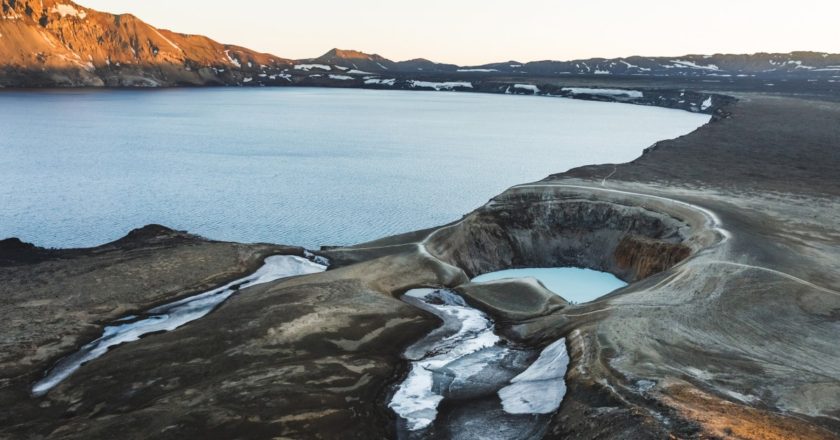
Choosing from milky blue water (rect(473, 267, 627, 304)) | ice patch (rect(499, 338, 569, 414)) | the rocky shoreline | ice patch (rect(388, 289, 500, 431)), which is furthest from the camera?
milky blue water (rect(473, 267, 627, 304))

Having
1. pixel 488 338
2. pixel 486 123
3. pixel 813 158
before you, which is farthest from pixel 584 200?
pixel 486 123

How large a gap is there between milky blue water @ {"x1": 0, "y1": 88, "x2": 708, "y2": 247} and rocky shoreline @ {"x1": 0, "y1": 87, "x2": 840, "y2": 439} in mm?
8704

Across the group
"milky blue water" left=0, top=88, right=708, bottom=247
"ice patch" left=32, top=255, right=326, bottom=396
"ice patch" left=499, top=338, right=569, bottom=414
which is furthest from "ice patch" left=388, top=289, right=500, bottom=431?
"milky blue water" left=0, top=88, right=708, bottom=247

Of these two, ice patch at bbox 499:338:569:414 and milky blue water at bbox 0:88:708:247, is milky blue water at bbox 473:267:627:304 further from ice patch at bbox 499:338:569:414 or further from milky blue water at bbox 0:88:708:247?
ice patch at bbox 499:338:569:414

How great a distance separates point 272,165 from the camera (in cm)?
7181

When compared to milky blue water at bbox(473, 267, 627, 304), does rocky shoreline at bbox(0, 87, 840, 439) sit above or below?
above

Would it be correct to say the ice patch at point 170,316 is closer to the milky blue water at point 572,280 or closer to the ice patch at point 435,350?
the ice patch at point 435,350

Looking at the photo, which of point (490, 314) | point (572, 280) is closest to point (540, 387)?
point (490, 314)

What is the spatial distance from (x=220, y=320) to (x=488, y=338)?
10.8m

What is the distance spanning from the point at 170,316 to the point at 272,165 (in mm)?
48541

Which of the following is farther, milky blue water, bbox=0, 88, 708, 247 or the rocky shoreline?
milky blue water, bbox=0, 88, 708, 247

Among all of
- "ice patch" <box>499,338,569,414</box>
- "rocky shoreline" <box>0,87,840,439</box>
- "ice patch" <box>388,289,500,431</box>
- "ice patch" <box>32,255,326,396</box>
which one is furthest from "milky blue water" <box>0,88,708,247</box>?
"ice patch" <box>499,338,569,414</box>

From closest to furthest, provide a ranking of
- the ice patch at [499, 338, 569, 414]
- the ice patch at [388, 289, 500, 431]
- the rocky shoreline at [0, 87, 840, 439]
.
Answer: the rocky shoreline at [0, 87, 840, 439]
the ice patch at [499, 338, 569, 414]
the ice patch at [388, 289, 500, 431]

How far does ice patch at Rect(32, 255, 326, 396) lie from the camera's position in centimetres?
2016
